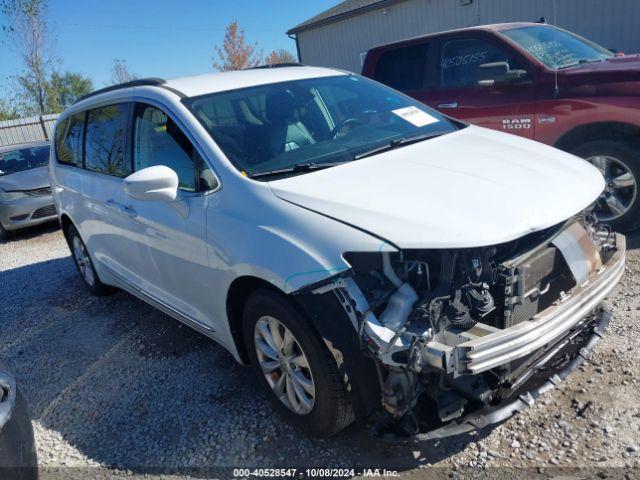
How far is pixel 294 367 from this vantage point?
2686 mm

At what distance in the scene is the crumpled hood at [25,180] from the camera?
8.91 metres

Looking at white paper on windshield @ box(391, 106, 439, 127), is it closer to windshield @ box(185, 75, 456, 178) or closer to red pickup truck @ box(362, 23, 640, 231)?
windshield @ box(185, 75, 456, 178)

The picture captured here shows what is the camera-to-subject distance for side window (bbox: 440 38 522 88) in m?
5.64

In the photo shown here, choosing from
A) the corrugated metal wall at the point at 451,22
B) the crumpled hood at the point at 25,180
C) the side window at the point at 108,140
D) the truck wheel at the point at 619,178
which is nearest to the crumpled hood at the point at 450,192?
the side window at the point at 108,140

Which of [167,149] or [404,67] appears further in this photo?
[404,67]

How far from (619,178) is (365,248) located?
139 inches

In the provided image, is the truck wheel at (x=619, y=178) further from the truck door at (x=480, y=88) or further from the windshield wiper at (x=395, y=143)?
the windshield wiper at (x=395, y=143)

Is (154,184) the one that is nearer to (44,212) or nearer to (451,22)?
(44,212)

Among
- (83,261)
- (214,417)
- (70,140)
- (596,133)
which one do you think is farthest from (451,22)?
(214,417)

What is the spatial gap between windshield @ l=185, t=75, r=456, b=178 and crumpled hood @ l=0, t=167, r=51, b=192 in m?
6.82

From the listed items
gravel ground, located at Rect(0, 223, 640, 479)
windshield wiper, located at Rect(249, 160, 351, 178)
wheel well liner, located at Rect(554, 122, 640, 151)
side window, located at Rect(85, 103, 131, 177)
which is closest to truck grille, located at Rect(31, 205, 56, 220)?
gravel ground, located at Rect(0, 223, 640, 479)

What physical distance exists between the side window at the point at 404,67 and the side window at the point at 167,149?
3614 mm

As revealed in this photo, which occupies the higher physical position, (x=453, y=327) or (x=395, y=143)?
(x=395, y=143)

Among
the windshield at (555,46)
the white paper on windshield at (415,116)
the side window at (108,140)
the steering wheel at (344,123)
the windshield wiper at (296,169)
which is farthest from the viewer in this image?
the windshield at (555,46)
